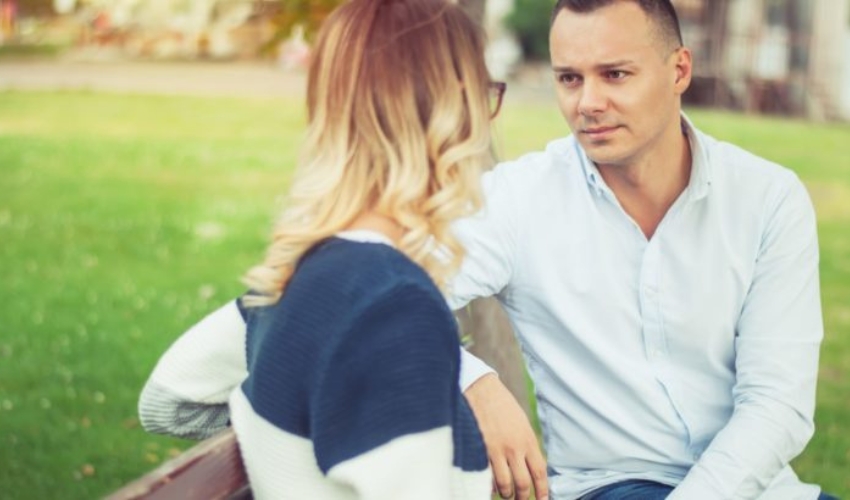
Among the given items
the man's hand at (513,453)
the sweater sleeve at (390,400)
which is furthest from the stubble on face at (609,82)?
the sweater sleeve at (390,400)

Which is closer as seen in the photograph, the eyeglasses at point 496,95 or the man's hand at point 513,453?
the eyeglasses at point 496,95

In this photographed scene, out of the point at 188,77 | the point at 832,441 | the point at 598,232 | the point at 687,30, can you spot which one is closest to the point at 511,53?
the point at 687,30

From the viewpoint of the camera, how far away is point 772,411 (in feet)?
9.68

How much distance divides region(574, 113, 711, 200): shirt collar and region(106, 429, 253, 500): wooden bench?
113 cm

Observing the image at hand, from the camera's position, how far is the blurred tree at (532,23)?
1041 inches

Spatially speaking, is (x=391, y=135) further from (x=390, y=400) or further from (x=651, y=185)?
(x=651, y=185)

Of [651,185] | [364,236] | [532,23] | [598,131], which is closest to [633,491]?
[651,185]

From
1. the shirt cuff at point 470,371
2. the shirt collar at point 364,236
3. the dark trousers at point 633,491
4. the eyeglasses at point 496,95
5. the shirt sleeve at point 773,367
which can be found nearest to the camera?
the shirt collar at point 364,236

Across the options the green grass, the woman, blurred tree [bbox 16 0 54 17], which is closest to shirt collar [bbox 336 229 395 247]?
the woman

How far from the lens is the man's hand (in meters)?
2.59

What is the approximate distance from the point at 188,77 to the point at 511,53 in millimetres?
6351

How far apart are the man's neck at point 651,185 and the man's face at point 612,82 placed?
0.03 m

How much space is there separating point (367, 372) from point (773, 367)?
1304 millimetres

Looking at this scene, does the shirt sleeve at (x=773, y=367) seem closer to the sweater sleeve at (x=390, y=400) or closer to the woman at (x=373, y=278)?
the woman at (x=373, y=278)
